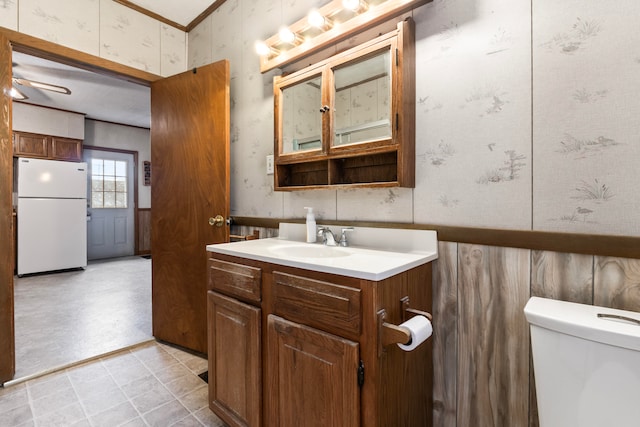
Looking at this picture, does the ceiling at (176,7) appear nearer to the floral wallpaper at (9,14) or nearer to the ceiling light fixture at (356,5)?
the floral wallpaper at (9,14)

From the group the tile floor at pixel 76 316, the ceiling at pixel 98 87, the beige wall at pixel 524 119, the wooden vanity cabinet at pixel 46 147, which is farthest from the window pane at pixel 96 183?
the beige wall at pixel 524 119

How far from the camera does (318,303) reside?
99 centimetres

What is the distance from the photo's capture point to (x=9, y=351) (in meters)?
1.78

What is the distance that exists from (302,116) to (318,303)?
1.06 m

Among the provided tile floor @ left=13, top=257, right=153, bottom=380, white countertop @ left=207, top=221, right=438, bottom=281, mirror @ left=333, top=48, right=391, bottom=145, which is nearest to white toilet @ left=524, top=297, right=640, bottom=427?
white countertop @ left=207, top=221, right=438, bottom=281

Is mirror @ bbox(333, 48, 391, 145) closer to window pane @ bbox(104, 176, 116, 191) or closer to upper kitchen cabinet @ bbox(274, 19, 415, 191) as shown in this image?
upper kitchen cabinet @ bbox(274, 19, 415, 191)

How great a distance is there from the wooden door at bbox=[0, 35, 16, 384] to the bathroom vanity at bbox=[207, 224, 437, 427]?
52.6 inches

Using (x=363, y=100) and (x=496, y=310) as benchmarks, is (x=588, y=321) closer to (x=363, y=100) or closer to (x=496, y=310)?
(x=496, y=310)

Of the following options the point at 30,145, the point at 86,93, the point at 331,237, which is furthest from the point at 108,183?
the point at 331,237

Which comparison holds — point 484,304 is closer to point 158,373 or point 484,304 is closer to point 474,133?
point 474,133

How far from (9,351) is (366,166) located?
230 centimetres

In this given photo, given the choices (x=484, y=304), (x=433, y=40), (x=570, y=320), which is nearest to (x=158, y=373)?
(x=484, y=304)

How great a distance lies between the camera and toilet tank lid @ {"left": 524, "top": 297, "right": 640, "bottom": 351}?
709 millimetres

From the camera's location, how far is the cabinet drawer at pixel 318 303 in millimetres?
908
